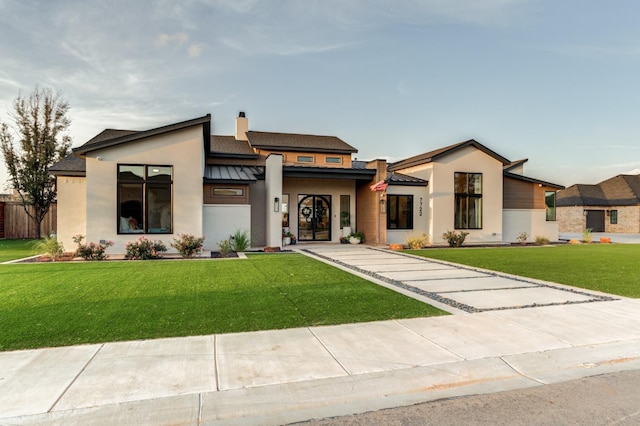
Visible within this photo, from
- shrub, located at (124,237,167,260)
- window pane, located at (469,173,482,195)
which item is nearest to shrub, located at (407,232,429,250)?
window pane, located at (469,173,482,195)

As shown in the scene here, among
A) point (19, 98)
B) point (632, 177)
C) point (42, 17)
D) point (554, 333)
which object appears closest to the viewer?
point (554, 333)

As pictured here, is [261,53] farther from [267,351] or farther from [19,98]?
[19,98]

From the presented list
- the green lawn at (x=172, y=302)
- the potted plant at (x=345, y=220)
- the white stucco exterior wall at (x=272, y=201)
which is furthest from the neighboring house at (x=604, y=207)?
the green lawn at (x=172, y=302)

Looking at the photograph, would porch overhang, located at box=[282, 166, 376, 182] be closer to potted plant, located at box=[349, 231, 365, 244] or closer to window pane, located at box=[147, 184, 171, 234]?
potted plant, located at box=[349, 231, 365, 244]

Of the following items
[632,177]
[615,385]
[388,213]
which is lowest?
[615,385]

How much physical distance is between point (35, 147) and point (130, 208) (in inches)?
496

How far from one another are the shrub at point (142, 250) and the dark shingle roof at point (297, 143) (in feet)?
28.9

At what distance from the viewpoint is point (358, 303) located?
633 cm

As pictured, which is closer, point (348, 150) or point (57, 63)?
point (57, 63)

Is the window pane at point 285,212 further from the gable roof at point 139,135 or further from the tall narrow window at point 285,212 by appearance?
the gable roof at point 139,135

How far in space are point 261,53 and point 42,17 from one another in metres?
6.91

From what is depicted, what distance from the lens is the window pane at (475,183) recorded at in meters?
19.3

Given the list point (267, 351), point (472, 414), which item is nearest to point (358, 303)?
point (267, 351)

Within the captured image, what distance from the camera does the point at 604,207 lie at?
32.7 meters
